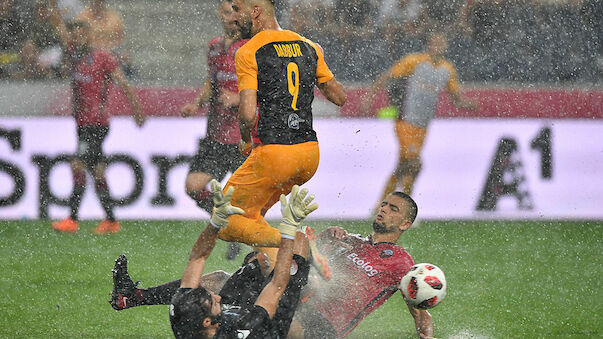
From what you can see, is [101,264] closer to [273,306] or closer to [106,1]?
[273,306]

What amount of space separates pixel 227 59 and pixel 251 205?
251 cm

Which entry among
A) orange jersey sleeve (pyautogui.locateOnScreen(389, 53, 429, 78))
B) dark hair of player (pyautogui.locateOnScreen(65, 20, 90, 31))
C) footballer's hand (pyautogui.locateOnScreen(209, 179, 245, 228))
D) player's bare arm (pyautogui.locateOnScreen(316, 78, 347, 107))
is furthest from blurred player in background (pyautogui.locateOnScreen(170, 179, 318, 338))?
orange jersey sleeve (pyautogui.locateOnScreen(389, 53, 429, 78))

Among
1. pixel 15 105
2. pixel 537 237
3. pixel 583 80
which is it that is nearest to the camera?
pixel 537 237

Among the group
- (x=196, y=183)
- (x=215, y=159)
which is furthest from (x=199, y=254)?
(x=215, y=159)

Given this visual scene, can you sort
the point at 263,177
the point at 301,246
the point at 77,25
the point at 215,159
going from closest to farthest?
the point at 301,246 → the point at 263,177 → the point at 215,159 → the point at 77,25

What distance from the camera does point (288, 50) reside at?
17.4ft

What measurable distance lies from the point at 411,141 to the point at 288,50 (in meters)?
4.65

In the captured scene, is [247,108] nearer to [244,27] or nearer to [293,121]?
[293,121]

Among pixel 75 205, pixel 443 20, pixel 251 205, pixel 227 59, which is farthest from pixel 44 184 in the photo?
pixel 443 20

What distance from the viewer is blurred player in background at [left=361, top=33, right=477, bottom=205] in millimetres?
9750

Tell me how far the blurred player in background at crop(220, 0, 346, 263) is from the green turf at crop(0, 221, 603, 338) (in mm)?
1024

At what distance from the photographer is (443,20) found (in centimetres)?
1175

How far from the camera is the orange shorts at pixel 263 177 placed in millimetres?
5348

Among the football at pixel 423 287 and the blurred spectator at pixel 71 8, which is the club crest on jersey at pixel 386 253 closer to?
the football at pixel 423 287
